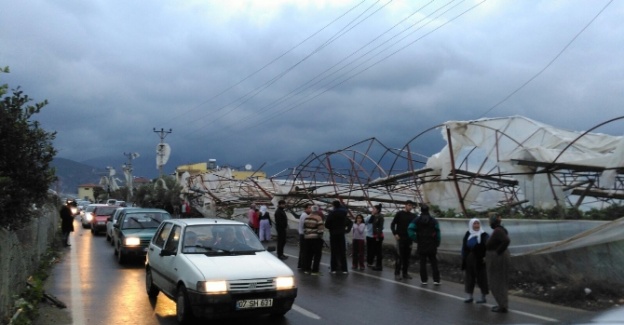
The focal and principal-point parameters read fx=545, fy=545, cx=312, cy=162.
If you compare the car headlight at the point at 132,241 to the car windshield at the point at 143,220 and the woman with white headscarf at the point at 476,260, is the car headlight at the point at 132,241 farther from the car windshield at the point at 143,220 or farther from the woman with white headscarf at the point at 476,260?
the woman with white headscarf at the point at 476,260

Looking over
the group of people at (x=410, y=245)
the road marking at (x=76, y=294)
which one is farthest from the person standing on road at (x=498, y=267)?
the road marking at (x=76, y=294)

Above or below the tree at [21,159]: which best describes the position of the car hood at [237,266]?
below

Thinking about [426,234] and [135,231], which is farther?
[135,231]

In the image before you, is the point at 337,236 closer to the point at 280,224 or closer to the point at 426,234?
the point at 426,234

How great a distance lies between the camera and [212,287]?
23.7ft

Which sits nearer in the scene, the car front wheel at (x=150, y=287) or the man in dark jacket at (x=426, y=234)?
the car front wheel at (x=150, y=287)

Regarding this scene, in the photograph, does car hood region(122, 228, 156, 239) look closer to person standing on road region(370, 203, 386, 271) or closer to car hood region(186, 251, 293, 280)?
person standing on road region(370, 203, 386, 271)

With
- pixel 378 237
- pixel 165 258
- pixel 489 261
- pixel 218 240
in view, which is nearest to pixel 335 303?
pixel 218 240

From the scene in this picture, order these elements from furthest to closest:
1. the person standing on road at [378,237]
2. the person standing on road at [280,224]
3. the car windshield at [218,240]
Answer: the person standing on road at [280,224] → the person standing on road at [378,237] → the car windshield at [218,240]

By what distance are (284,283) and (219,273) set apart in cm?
93

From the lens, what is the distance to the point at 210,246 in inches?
336

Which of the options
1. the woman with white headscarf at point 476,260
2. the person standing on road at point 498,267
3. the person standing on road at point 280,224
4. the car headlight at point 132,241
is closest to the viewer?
the person standing on road at point 498,267

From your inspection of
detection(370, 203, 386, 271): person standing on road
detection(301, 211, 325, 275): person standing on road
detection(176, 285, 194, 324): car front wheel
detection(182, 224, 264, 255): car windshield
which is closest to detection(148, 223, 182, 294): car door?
detection(182, 224, 264, 255): car windshield

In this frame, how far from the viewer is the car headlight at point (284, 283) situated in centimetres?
762
